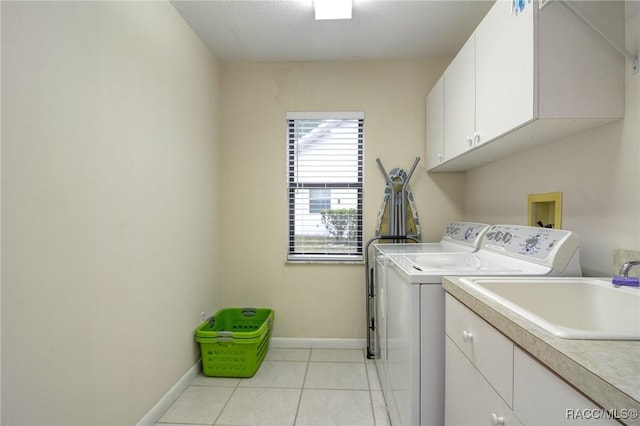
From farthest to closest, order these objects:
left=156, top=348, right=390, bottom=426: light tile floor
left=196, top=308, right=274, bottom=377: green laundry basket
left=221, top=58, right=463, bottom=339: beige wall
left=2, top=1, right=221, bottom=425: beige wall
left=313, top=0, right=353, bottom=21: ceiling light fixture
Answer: left=221, top=58, right=463, bottom=339: beige wall, left=196, top=308, right=274, bottom=377: green laundry basket, left=313, top=0, right=353, bottom=21: ceiling light fixture, left=156, top=348, right=390, bottom=426: light tile floor, left=2, top=1, right=221, bottom=425: beige wall

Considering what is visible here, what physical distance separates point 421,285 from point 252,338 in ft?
4.61

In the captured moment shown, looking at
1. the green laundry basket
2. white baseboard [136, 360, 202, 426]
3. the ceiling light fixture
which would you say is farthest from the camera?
the green laundry basket

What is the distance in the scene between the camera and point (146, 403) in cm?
154

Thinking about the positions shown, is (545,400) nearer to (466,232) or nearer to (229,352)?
(466,232)

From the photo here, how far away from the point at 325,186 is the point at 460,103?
4.18ft

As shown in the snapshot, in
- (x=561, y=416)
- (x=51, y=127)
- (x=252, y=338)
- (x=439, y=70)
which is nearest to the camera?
(x=561, y=416)

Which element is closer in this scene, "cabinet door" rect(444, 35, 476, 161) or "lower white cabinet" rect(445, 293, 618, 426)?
"lower white cabinet" rect(445, 293, 618, 426)

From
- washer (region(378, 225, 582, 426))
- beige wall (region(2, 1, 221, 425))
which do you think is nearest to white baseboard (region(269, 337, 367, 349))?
beige wall (region(2, 1, 221, 425))

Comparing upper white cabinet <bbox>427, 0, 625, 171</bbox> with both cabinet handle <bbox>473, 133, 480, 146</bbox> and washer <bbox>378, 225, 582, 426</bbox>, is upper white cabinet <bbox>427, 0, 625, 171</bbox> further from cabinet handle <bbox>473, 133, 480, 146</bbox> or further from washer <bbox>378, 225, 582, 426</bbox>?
washer <bbox>378, 225, 582, 426</bbox>

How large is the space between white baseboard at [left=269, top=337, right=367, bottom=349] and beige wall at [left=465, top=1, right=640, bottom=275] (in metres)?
1.67

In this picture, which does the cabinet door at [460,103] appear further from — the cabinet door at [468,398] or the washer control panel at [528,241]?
the cabinet door at [468,398]

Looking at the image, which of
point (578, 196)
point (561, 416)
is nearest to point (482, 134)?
point (578, 196)

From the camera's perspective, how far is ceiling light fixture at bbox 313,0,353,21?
1.80 m

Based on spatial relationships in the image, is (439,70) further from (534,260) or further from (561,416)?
(561,416)
